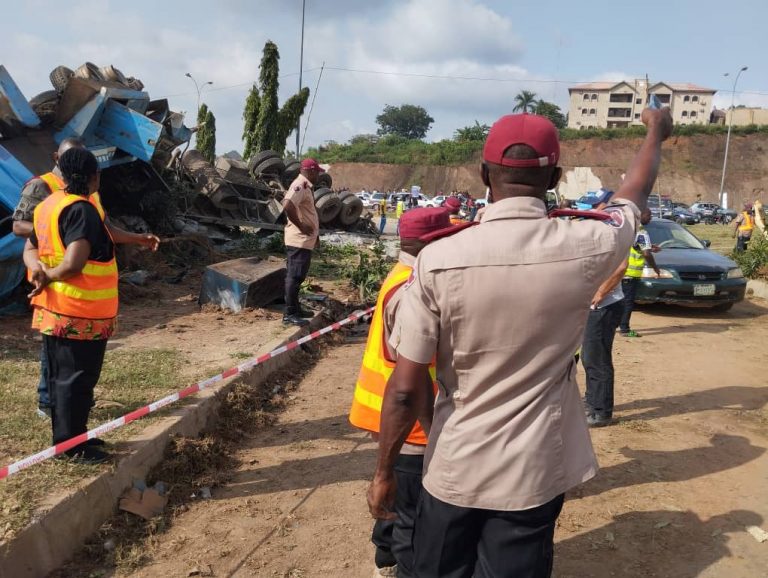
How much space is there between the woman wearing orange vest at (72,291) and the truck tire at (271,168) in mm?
13639

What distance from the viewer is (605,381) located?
5270mm

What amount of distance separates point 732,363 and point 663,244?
4119mm

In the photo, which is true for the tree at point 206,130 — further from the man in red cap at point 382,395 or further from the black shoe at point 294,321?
the man in red cap at point 382,395

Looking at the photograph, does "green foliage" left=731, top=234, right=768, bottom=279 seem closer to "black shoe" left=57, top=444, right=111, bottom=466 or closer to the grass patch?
the grass patch

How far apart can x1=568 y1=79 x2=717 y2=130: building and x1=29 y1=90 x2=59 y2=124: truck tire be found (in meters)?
87.7

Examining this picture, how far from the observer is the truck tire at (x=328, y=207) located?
1736cm

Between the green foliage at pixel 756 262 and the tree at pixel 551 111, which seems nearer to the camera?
the green foliage at pixel 756 262

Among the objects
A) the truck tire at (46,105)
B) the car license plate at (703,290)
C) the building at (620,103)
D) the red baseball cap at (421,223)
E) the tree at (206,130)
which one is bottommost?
the car license plate at (703,290)

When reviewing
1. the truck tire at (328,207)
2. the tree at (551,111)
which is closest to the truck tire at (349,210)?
the truck tire at (328,207)

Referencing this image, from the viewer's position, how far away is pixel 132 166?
38.6 feet

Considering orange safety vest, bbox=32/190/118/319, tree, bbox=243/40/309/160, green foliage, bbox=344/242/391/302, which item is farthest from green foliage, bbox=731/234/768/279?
tree, bbox=243/40/309/160

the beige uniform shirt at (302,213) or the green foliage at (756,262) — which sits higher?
the beige uniform shirt at (302,213)

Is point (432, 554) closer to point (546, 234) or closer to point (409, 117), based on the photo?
point (546, 234)

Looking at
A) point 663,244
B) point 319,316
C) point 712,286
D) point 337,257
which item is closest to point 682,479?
point 319,316
